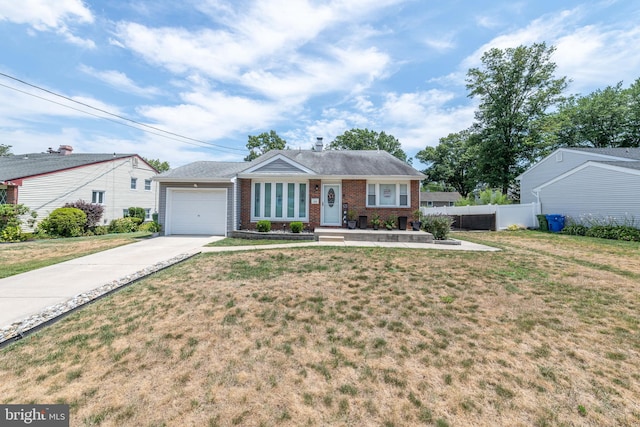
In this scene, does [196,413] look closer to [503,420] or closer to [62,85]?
[503,420]

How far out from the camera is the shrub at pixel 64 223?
14.4 meters

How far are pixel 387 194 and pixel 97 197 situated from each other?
69.3 feet

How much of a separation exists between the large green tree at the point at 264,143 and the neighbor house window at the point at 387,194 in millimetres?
28853

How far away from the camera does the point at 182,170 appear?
1488 centimetres

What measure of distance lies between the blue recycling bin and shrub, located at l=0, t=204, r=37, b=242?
98.7 feet

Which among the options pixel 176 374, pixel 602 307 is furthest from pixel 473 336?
pixel 176 374

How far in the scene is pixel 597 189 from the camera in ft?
48.6

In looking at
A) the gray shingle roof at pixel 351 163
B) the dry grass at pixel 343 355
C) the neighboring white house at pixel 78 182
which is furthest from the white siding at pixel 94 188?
the dry grass at pixel 343 355

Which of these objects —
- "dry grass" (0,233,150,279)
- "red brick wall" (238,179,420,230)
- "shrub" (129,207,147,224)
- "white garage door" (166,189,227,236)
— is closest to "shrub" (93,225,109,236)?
"shrub" (129,207,147,224)

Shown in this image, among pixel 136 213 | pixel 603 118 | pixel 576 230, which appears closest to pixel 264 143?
pixel 136 213

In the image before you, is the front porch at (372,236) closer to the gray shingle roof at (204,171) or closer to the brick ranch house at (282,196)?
the brick ranch house at (282,196)

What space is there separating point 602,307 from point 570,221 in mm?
15439

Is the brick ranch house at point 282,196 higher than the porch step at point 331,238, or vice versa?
the brick ranch house at point 282,196

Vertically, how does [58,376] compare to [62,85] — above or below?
below
